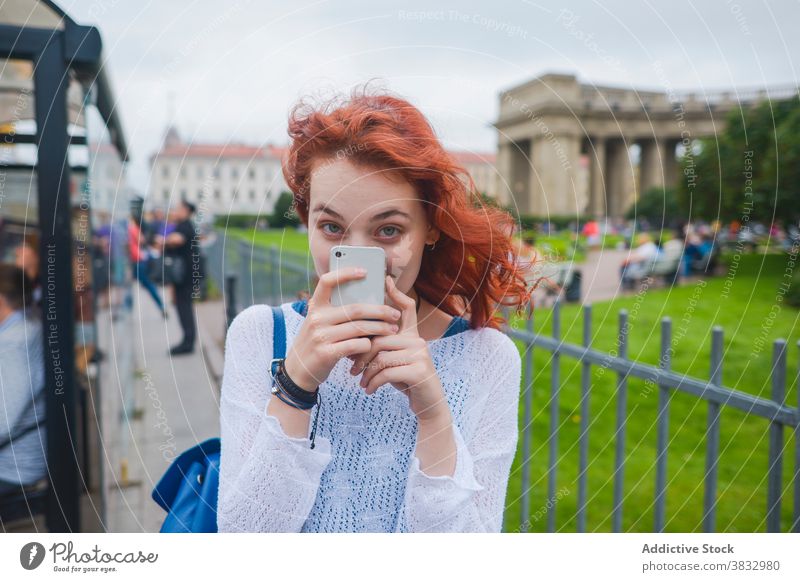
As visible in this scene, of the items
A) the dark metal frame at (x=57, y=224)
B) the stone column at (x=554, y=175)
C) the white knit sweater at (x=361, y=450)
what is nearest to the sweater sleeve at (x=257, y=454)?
the white knit sweater at (x=361, y=450)

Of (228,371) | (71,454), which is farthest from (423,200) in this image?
(71,454)

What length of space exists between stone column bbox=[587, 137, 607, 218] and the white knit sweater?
65cm

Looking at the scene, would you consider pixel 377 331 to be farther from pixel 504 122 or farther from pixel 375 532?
pixel 504 122

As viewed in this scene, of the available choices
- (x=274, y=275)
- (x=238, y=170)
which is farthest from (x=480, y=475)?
(x=274, y=275)

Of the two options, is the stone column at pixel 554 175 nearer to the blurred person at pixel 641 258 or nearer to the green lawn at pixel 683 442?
the green lawn at pixel 683 442

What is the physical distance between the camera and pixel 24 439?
1.79 metres

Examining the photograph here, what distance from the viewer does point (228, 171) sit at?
1335mm

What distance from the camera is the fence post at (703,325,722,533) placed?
157 centimetres

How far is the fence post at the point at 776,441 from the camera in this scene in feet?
Answer: 4.75

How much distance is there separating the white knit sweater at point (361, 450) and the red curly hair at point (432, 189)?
0.09 meters

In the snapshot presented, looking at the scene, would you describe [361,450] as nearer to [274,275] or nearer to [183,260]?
[274,275]

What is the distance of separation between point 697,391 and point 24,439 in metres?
1.90

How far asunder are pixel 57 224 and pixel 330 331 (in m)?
1.11

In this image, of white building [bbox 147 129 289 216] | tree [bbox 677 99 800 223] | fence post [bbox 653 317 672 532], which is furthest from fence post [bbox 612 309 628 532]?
white building [bbox 147 129 289 216]
